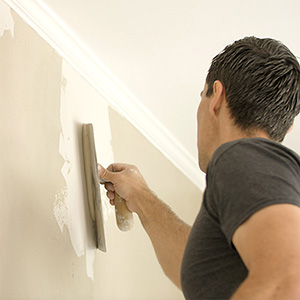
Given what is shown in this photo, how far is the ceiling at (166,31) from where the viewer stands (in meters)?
1.84

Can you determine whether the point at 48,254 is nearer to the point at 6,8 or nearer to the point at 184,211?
the point at 6,8

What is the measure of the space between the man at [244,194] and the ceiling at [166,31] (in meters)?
0.61

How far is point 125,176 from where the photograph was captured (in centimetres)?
167

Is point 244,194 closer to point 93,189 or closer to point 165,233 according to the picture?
point 165,233

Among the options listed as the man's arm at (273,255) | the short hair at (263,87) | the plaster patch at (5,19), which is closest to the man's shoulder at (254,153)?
the man's arm at (273,255)

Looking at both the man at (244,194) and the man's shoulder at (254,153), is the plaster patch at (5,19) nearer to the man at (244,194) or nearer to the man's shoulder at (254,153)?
the man at (244,194)

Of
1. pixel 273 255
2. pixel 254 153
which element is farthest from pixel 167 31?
pixel 273 255

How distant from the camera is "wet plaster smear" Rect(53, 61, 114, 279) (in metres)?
1.65

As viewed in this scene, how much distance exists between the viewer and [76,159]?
177 centimetres

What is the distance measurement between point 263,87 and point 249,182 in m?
0.41

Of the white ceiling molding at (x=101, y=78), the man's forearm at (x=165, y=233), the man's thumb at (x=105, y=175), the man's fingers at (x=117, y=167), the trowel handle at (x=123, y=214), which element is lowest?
the man's forearm at (x=165, y=233)

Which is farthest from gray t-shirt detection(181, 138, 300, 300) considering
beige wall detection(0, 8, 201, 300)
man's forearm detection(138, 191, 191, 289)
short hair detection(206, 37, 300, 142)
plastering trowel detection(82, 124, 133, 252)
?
plastering trowel detection(82, 124, 133, 252)

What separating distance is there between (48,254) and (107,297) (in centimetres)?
40

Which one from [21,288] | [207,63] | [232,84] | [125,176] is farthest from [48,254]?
[207,63]
